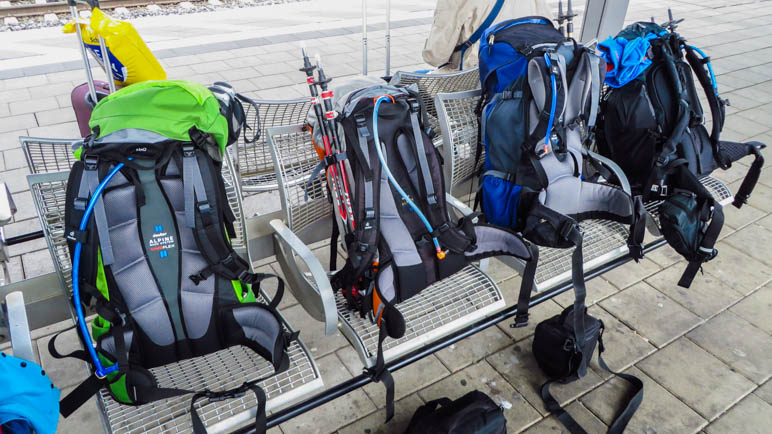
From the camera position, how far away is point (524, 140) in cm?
242

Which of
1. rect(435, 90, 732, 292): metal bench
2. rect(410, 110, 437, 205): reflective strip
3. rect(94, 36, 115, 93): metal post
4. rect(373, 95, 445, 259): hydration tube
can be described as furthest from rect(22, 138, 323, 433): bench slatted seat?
rect(435, 90, 732, 292): metal bench

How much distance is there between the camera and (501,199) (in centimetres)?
248

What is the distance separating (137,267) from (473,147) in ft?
5.50

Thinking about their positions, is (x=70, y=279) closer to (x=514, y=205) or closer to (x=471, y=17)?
(x=514, y=205)

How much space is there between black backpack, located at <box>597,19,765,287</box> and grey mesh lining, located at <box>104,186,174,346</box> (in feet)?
7.65

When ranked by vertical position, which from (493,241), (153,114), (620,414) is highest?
(153,114)

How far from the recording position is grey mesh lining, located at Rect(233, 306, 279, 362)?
5.87ft

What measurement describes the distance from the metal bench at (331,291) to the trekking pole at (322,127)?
0.42ft

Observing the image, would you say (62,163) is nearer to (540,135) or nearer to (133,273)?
(133,273)

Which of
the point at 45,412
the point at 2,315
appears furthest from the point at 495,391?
the point at 2,315

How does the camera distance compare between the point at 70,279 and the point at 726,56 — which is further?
the point at 726,56

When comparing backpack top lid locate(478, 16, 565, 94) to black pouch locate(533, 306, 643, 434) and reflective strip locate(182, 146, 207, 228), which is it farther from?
reflective strip locate(182, 146, 207, 228)

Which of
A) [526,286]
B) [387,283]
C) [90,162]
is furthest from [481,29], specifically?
[90,162]

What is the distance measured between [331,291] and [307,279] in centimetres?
29
